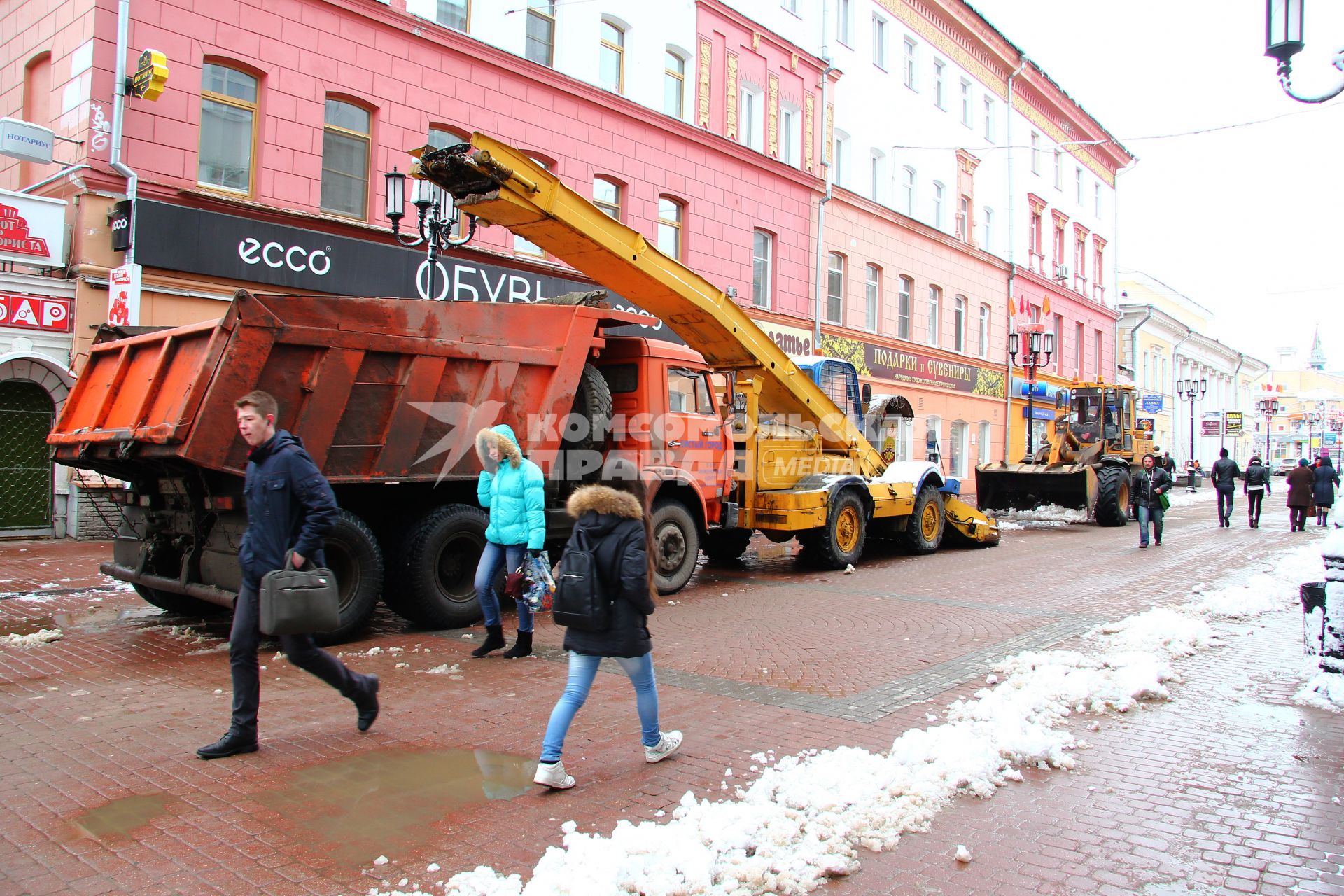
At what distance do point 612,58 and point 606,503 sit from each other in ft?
56.4

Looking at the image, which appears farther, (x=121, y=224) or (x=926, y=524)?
(x=926, y=524)

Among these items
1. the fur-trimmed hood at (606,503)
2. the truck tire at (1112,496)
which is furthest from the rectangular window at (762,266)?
the fur-trimmed hood at (606,503)

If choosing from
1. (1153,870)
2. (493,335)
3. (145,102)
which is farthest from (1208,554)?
(145,102)

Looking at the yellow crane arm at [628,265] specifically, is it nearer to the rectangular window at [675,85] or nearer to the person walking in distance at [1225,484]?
the rectangular window at [675,85]

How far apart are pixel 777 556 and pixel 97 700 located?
10097 mm

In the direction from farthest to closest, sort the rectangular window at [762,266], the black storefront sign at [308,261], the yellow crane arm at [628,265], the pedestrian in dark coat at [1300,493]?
the rectangular window at [762,266], the pedestrian in dark coat at [1300,493], the black storefront sign at [308,261], the yellow crane arm at [628,265]

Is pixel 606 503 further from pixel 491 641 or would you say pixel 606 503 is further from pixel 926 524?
pixel 926 524

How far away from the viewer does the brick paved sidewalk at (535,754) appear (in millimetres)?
3559

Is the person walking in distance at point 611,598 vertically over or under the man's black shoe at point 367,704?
over

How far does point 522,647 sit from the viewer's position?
697 cm

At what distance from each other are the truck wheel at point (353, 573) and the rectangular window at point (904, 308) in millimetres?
23244

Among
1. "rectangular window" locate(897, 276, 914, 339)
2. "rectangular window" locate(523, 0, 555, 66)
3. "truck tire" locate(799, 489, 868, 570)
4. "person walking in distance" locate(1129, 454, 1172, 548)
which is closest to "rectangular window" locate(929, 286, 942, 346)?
"rectangular window" locate(897, 276, 914, 339)

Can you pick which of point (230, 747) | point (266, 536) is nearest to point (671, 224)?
point (266, 536)

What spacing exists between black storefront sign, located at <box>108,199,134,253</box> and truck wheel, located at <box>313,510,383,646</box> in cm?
746
